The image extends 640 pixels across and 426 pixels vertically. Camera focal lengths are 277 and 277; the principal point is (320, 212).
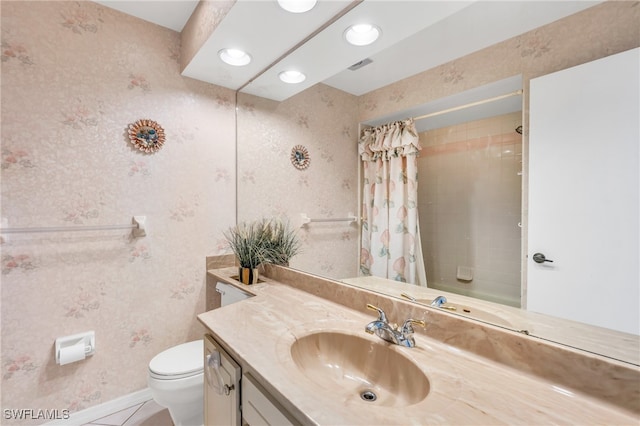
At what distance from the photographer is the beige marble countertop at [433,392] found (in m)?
0.58

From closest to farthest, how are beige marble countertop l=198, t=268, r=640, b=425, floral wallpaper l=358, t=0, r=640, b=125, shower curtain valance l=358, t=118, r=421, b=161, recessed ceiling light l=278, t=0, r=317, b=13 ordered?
beige marble countertop l=198, t=268, r=640, b=425 < floral wallpaper l=358, t=0, r=640, b=125 < shower curtain valance l=358, t=118, r=421, b=161 < recessed ceiling light l=278, t=0, r=317, b=13

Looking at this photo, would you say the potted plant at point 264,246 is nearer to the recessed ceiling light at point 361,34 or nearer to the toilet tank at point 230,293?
the toilet tank at point 230,293

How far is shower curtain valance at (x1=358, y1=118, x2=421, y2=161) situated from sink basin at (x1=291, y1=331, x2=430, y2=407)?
2.31 ft

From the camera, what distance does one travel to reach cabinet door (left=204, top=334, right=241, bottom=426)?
916mm

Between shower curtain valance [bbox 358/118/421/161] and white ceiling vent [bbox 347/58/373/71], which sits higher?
white ceiling vent [bbox 347/58/373/71]

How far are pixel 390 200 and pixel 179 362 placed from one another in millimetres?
1405

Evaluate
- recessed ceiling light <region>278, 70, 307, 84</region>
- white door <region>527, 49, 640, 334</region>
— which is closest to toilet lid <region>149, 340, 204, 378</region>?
white door <region>527, 49, 640, 334</region>

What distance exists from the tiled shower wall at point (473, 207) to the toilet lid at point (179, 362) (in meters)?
1.30

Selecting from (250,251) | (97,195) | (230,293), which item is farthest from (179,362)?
(97,195)

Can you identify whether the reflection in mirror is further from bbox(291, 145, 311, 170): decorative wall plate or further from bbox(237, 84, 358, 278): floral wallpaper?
bbox(291, 145, 311, 170): decorative wall plate

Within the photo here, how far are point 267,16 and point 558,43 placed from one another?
114cm

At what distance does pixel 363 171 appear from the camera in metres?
1.26

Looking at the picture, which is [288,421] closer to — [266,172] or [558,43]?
[558,43]

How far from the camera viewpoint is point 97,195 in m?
1.60
